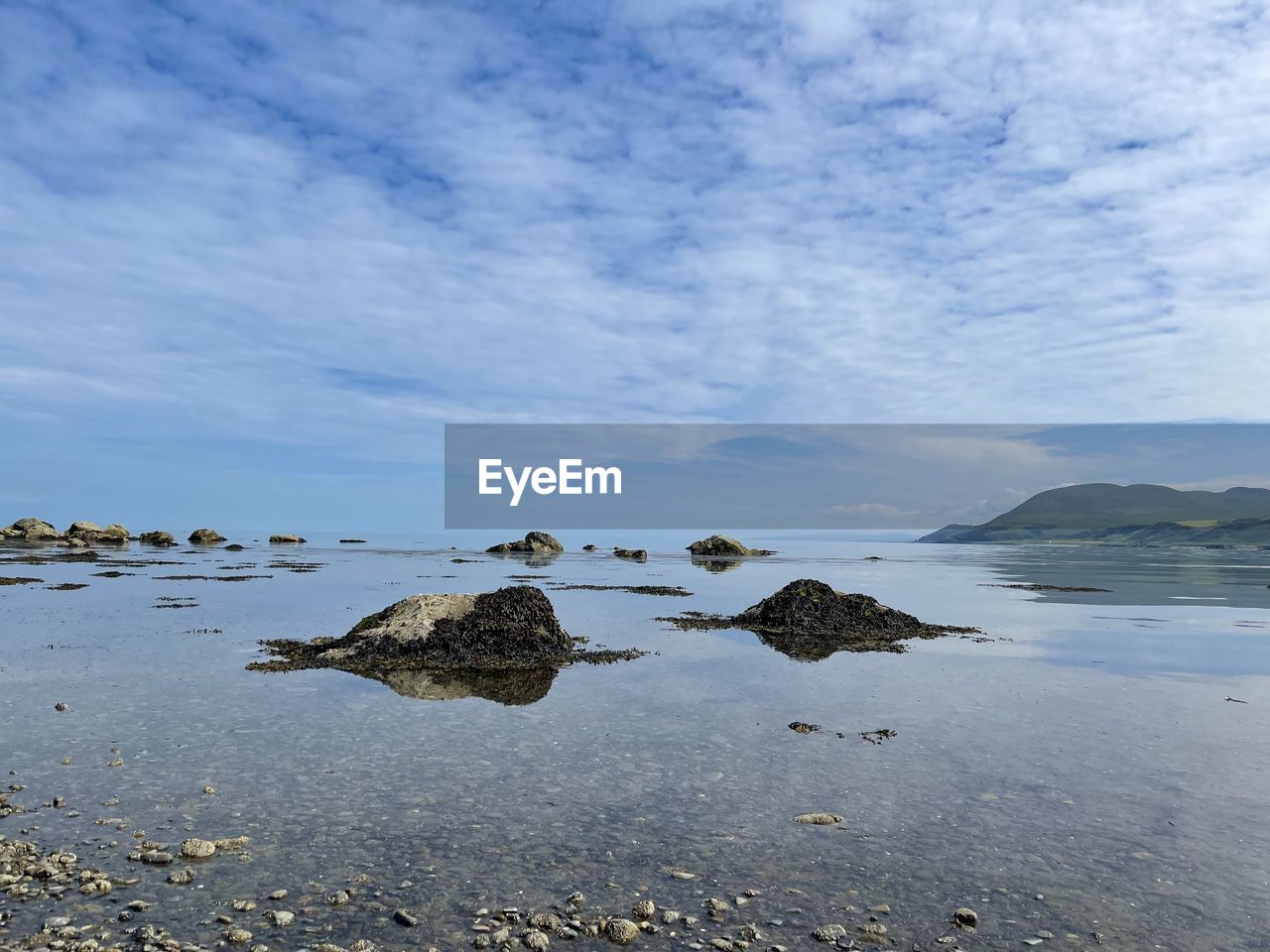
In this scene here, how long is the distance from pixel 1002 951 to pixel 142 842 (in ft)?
32.3

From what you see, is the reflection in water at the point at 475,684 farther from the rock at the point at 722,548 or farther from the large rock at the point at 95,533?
the large rock at the point at 95,533

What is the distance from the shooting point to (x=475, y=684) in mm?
20266

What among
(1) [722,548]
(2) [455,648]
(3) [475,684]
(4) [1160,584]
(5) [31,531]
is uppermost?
(5) [31,531]

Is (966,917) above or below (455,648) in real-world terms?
below

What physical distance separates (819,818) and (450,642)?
630 inches

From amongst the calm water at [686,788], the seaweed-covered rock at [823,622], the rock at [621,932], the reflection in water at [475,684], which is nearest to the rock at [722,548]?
the seaweed-covered rock at [823,622]

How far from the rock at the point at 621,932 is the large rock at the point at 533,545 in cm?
11501

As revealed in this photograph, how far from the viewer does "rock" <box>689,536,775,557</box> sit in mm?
123750

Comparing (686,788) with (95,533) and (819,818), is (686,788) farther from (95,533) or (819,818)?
(95,533)

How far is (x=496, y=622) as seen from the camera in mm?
25031

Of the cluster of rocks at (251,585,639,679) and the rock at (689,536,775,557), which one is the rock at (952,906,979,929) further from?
the rock at (689,536,775,557)

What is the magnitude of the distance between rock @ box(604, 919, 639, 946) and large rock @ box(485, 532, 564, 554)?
115006mm

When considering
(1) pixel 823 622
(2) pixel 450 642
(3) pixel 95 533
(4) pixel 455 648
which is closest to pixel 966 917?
(4) pixel 455 648

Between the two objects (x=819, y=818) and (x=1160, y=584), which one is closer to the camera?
(x=819, y=818)
